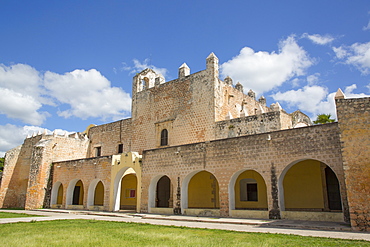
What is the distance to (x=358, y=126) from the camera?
28.7 ft

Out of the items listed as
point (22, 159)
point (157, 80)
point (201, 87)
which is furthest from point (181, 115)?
point (22, 159)

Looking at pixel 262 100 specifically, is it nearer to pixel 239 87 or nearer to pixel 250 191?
pixel 239 87

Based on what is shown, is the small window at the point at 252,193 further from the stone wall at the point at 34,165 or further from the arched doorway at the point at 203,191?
the stone wall at the point at 34,165

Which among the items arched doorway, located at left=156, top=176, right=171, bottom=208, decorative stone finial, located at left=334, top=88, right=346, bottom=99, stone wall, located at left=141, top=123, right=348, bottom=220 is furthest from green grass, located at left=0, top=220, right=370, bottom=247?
arched doorway, located at left=156, top=176, right=171, bottom=208

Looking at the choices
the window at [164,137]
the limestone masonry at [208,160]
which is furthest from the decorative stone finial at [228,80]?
the window at [164,137]

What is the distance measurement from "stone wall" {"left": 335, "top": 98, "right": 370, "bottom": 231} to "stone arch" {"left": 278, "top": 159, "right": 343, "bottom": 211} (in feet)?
12.1

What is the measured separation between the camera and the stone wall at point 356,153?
8.36 meters

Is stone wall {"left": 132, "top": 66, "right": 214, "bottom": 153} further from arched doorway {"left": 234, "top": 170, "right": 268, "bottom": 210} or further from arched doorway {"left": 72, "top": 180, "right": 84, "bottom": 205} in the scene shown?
arched doorway {"left": 72, "top": 180, "right": 84, "bottom": 205}

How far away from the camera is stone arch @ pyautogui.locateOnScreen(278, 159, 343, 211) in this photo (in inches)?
500

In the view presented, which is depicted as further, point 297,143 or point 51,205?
point 51,205

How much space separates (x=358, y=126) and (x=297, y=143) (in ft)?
7.58

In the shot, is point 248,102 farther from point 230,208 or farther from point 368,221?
point 368,221

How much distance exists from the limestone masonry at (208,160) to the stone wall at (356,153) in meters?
0.03

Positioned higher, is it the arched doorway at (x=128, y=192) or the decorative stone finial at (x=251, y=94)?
the decorative stone finial at (x=251, y=94)
